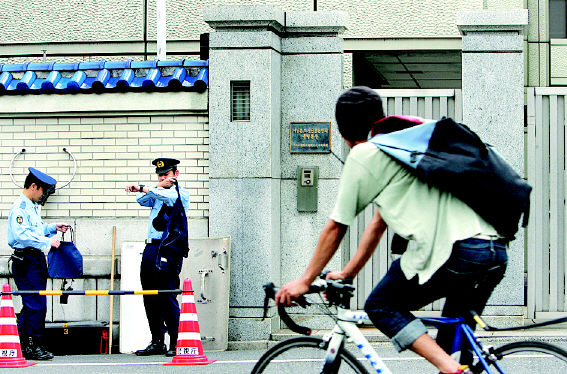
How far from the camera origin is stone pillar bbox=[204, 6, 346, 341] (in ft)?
32.1

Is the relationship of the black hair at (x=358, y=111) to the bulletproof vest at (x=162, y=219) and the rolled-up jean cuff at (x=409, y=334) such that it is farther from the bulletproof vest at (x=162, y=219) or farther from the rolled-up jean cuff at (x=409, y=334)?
the bulletproof vest at (x=162, y=219)

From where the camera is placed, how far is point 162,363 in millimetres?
8594

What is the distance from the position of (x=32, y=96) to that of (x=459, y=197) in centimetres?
723

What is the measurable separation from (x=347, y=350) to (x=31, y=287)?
542 centimetres

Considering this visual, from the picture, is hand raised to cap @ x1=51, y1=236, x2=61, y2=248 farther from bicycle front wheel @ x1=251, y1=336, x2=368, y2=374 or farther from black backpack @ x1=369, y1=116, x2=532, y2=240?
black backpack @ x1=369, y1=116, x2=532, y2=240

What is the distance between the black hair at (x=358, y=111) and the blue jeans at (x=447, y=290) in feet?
2.19

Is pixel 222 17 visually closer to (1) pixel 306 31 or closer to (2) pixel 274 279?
(1) pixel 306 31

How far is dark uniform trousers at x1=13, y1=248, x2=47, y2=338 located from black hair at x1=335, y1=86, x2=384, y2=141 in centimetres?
531

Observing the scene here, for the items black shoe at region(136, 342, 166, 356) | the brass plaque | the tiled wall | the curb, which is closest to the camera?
black shoe at region(136, 342, 166, 356)

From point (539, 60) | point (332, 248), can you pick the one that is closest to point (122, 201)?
point (332, 248)

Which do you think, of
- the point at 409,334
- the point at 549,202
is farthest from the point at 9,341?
the point at 549,202

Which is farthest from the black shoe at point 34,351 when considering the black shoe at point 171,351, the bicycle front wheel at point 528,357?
the bicycle front wheel at point 528,357

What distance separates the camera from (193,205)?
10.1 m

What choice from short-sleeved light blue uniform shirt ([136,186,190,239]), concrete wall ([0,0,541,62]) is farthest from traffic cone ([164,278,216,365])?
concrete wall ([0,0,541,62])
